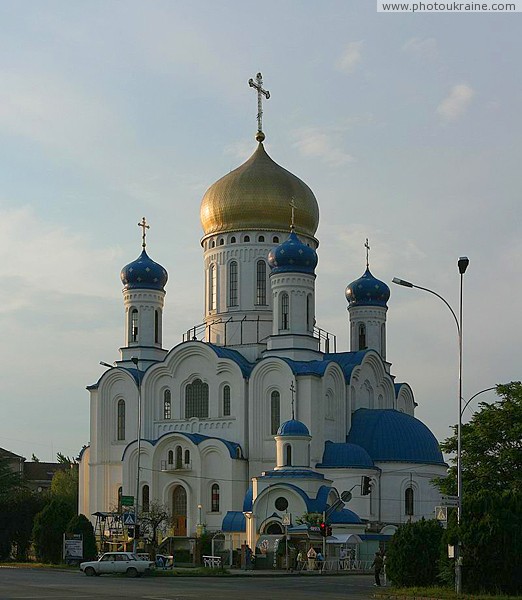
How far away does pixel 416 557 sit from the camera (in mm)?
29438

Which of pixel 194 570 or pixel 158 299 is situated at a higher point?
pixel 158 299

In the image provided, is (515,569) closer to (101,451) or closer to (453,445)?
(453,445)

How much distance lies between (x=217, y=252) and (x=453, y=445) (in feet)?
71.0

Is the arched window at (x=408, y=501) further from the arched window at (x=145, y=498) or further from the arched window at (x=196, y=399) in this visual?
the arched window at (x=145, y=498)

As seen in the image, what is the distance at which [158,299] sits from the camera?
60812 millimetres

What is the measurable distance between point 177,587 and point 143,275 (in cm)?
2967

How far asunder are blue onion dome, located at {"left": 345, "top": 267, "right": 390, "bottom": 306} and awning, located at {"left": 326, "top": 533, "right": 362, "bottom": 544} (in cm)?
1729

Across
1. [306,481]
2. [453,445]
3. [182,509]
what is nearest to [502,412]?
[453,445]

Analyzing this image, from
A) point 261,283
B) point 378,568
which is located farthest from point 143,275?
point 378,568

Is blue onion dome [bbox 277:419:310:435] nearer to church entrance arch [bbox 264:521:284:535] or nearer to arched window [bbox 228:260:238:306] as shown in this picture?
church entrance arch [bbox 264:521:284:535]

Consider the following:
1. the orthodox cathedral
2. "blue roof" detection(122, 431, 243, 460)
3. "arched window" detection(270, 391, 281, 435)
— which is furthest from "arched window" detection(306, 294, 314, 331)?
"blue roof" detection(122, 431, 243, 460)

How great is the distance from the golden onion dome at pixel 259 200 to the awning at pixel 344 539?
60.7ft

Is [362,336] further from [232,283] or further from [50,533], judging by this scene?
[50,533]

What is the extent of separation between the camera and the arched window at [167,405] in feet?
193
